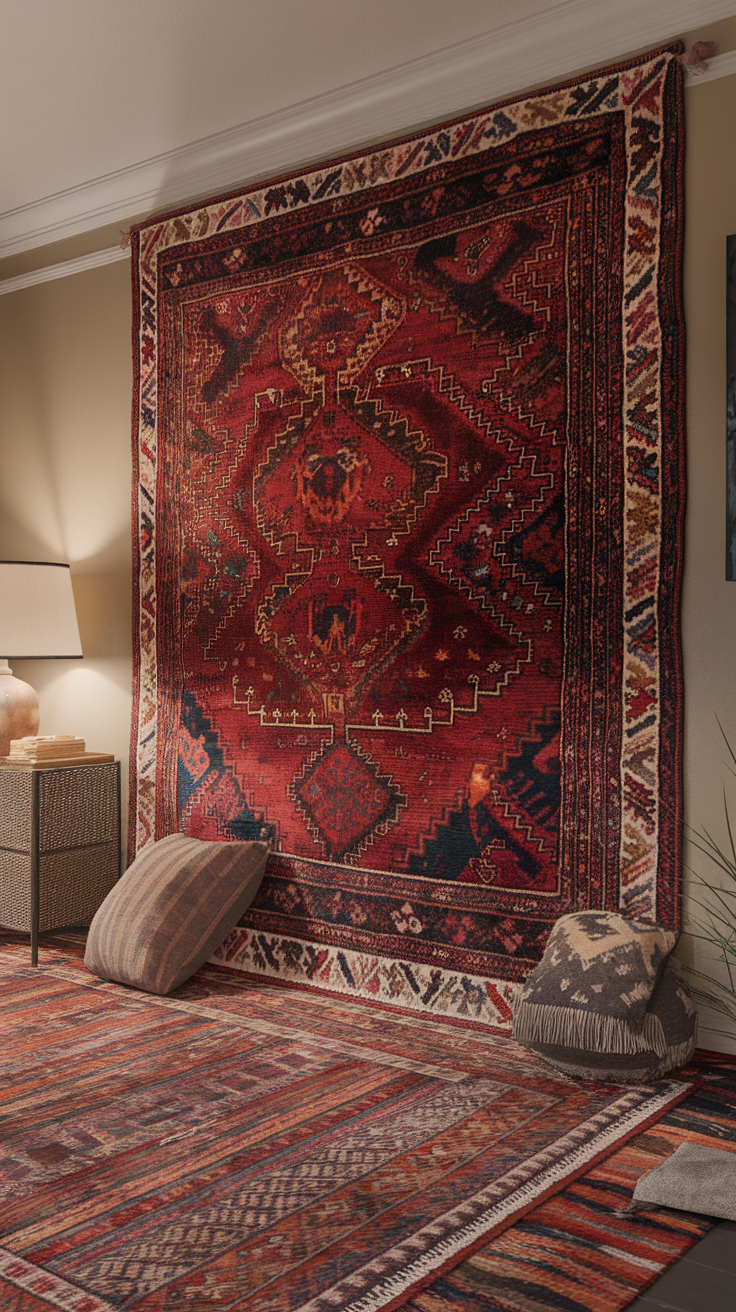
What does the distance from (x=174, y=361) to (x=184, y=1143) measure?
2643 millimetres

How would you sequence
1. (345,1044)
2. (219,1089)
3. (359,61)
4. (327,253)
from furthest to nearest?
1. (327,253)
2. (359,61)
3. (345,1044)
4. (219,1089)

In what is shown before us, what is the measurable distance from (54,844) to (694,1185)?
2468 millimetres

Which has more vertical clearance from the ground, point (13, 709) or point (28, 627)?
point (28, 627)

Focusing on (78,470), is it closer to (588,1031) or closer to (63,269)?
(63,269)

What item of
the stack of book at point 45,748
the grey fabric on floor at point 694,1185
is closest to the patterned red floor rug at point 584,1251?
the grey fabric on floor at point 694,1185

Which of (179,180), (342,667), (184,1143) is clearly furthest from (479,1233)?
(179,180)

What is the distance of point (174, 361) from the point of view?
12.5 ft

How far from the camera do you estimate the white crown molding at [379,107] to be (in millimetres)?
2812

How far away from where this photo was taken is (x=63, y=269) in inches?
165

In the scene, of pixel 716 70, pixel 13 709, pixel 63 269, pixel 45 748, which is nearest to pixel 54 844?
pixel 45 748

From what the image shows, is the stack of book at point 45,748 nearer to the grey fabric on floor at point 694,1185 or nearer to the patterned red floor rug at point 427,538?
the patterned red floor rug at point 427,538

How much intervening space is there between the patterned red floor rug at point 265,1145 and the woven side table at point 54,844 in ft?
1.79

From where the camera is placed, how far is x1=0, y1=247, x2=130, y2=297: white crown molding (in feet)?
13.2

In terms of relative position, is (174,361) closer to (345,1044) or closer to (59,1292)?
(345,1044)
